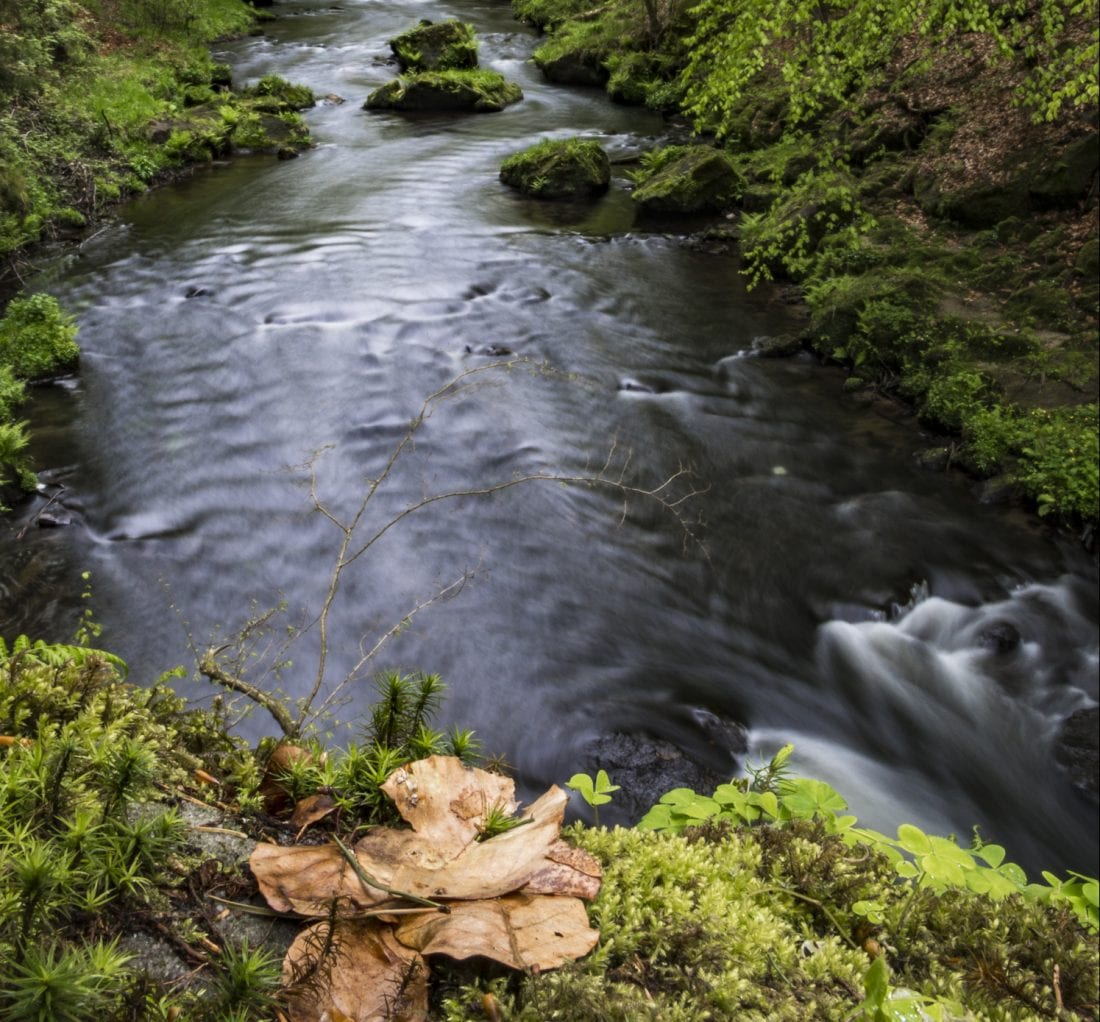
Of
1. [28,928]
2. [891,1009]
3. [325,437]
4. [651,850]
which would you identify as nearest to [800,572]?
[325,437]

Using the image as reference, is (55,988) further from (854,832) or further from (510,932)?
(854,832)

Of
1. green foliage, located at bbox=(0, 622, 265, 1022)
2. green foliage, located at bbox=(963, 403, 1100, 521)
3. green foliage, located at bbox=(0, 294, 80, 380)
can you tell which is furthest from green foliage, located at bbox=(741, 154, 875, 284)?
green foliage, located at bbox=(0, 622, 265, 1022)

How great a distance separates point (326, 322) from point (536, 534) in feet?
19.4

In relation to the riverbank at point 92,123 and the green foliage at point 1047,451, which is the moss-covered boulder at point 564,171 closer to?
the riverbank at point 92,123

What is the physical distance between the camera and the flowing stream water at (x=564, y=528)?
662 centimetres

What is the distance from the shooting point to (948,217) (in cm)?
1303

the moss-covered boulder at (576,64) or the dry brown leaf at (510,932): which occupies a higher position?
the moss-covered boulder at (576,64)

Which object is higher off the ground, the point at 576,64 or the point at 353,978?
the point at 576,64

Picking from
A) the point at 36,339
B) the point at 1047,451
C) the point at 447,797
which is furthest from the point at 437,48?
the point at 447,797

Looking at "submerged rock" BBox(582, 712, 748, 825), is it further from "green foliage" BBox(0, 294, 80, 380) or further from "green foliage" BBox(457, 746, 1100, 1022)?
"green foliage" BBox(0, 294, 80, 380)

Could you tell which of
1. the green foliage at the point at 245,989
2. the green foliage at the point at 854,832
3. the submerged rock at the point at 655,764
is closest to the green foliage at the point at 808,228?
the submerged rock at the point at 655,764

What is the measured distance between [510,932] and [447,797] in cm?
49

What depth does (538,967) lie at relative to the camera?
1.67 meters

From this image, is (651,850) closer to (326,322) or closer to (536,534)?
(536,534)
